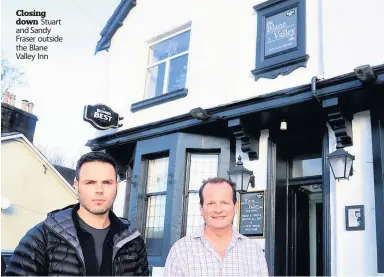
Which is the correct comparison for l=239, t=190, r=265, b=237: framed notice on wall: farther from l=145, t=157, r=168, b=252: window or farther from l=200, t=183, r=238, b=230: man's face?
l=200, t=183, r=238, b=230: man's face

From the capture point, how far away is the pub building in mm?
5918

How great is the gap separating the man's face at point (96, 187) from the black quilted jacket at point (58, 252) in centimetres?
16

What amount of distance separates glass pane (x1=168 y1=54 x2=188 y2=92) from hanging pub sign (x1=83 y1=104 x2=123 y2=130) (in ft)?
4.71

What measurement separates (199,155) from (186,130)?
0.57m

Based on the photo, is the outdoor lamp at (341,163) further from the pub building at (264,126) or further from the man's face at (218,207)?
the man's face at (218,207)

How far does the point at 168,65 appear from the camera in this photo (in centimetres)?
928

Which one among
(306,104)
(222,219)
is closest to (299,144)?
(306,104)

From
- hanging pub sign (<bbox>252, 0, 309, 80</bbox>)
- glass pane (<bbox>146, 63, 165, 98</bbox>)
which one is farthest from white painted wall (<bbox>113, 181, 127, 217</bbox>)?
hanging pub sign (<bbox>252, 0, 309, 80</bbox>)

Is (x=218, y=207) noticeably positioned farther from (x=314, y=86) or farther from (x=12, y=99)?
(x=12, y=99)

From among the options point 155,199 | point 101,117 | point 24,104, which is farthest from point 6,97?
point 155,199

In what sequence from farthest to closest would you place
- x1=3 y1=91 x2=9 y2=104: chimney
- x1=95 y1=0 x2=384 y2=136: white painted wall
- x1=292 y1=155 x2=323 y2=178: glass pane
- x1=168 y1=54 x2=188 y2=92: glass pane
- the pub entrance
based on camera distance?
x1=3 y1=91 x2=9 y2=104: chimney < x1=168 y1=54 x2=188 y2=92: glass pane < x1=292 y1=155 x2=323 y2=178: glass pane < the pub entrance < x1=95 y1=0 x2=384 y2=136: white painted wall

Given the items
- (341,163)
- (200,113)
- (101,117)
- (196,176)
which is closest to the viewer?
(341,163)

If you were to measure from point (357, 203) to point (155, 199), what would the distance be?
4.14 metres

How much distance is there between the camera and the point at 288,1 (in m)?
7.35
